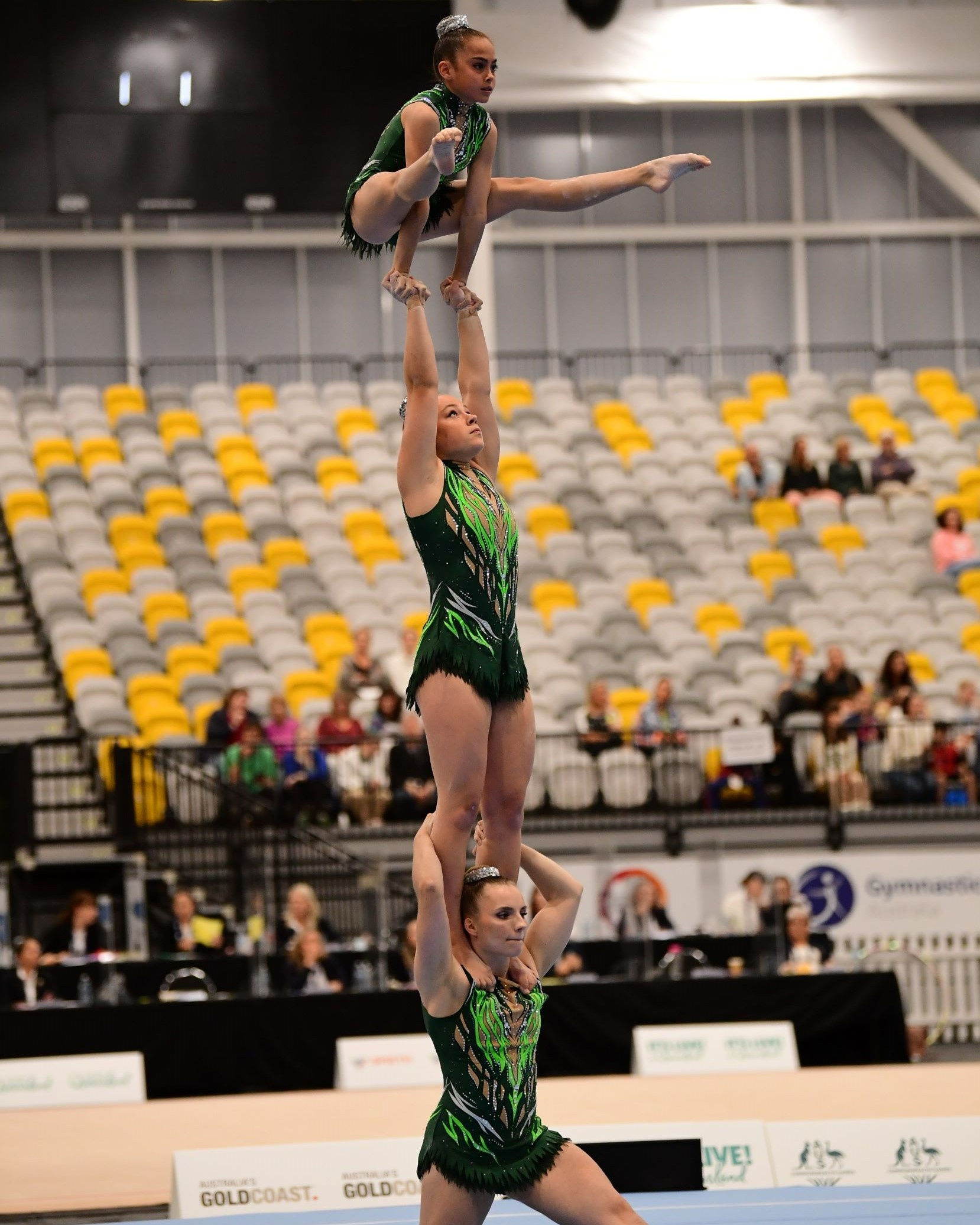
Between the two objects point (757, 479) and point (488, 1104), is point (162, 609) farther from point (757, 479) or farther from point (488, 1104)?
point (488, 1104)

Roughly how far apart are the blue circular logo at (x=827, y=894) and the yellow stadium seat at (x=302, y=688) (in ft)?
12.6

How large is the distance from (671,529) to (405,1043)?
8.43m

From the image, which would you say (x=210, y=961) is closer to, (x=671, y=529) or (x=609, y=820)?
(x=609, y=820)

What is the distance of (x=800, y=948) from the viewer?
11.1 metres

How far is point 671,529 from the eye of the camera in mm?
16969

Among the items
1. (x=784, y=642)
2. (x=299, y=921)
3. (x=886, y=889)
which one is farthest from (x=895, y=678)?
(x=299, y=921)

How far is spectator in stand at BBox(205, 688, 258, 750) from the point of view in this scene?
12672 mm

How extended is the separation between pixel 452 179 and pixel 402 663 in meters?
8.68

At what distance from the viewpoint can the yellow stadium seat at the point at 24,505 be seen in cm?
1602

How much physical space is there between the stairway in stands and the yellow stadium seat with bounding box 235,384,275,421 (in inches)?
121

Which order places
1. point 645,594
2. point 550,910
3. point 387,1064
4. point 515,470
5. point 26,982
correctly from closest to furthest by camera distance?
1. point 550,910
2. point 387,1064
3. point 26,982
4. point 645,594
5. point 515,470

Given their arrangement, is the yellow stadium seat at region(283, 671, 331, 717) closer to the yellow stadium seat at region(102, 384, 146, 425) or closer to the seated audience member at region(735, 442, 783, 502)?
the yellow stadium seat at region(102, 384, 146, 425)

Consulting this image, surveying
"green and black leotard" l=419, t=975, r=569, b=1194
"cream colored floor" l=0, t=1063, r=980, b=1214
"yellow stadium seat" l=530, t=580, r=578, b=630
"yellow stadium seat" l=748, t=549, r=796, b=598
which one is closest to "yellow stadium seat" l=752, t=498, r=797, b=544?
"yellow stadium seat" l=748, t=549, r=796, b=598

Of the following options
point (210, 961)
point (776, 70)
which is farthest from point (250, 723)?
point (776, 70)
